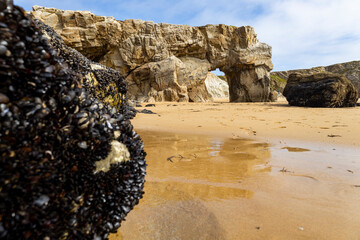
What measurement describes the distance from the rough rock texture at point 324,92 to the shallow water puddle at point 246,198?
838 cm

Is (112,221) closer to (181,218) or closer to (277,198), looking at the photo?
(181,218)

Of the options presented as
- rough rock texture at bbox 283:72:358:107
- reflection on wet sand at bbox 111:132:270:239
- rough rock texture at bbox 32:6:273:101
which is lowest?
reflection on wet sand at bbox 111:132:270:239

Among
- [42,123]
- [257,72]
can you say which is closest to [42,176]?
[42,123]

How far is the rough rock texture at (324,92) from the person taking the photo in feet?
32.7

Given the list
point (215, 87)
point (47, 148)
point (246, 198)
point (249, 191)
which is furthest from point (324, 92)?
point (215, 87)

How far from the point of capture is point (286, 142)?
385 cm

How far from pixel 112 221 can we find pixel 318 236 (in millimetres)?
1183

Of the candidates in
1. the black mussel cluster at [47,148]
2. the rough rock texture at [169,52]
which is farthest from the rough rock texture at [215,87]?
the black mussel cluster at [47,148]

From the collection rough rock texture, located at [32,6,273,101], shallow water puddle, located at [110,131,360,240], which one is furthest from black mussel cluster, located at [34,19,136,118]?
rough rock texture, located at [32,6,273,101]

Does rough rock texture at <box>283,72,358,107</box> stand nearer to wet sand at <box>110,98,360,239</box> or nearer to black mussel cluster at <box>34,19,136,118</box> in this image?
wet sand at <box>110,98,360,239</box>

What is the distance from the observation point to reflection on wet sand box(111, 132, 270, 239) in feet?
4.69

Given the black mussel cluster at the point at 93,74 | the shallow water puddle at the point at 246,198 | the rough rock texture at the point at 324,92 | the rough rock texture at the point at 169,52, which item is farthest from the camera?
the rough rock texture at the point at 169,52

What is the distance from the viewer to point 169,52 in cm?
1866

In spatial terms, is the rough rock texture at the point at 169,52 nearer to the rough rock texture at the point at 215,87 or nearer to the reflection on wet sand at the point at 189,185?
the reflection on wet sand at the point at 189,185
